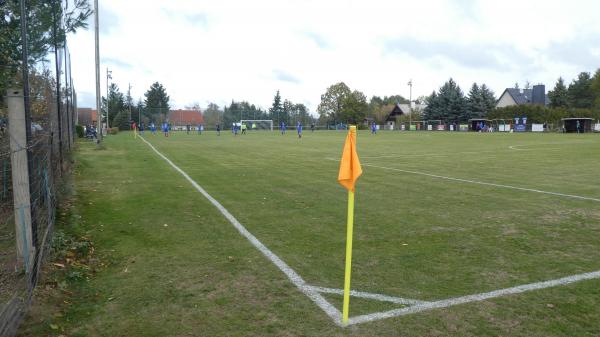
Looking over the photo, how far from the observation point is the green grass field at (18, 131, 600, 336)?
407cm

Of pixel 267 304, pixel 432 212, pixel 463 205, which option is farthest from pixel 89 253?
pixel 463 205

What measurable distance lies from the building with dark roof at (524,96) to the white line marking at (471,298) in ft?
321

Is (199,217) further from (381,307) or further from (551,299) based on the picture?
(551,299)

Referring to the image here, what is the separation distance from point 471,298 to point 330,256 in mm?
1940

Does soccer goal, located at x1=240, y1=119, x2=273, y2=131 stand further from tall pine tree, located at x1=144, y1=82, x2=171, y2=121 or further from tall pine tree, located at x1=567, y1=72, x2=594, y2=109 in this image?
tall pine tree, located at x1=567, y1=72, x2=594, y2=109

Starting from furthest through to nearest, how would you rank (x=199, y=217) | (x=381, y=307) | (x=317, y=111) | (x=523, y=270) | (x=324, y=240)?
(x=317, y=111) < (x=199, y=217) < (x=324, y=240) < (x=523, y=270) < (x=381, y=307)

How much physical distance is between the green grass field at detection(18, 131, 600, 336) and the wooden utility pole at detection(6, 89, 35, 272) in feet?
2.46

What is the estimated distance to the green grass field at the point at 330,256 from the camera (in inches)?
160

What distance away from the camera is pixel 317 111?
112375 millimetres

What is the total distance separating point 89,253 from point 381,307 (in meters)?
4.00

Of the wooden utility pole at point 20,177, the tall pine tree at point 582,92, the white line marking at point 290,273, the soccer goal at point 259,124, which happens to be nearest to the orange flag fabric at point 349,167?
the white line marking at point 290,273

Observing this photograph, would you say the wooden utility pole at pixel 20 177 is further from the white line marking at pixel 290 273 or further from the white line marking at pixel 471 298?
the white line marking at pixel 471 298

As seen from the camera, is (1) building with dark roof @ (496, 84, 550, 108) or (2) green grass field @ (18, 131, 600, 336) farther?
(1) building with dark roof @ (496, 84, 550, 108)

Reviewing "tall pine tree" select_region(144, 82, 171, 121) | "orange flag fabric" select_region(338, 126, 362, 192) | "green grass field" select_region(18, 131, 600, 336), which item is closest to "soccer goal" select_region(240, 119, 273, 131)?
"tall pine tree" select_region(144, 82, 171, 121)
